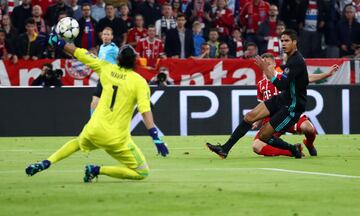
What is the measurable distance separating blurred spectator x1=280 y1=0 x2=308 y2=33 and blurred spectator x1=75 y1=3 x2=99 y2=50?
214 inches

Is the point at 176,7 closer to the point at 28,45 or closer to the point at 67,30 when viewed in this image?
the point at 28,45

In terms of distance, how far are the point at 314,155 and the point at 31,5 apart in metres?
10.7

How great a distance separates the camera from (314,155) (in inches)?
695

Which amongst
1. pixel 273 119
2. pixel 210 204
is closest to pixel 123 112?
pixel 210 204

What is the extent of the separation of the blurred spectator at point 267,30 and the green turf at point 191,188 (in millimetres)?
9346

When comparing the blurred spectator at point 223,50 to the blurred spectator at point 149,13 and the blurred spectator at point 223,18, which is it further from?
the blurred spectator at point 149,13

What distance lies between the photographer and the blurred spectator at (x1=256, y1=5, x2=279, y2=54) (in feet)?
88.0

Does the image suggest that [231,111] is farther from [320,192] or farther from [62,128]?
[320,192]

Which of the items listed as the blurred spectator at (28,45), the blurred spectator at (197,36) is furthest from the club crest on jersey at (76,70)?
the blurred spectator at (197,36)

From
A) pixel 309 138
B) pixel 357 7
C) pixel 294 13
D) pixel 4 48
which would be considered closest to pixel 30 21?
pixel 4 48

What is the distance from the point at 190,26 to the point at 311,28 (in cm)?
317

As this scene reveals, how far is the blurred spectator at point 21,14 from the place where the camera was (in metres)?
25.7

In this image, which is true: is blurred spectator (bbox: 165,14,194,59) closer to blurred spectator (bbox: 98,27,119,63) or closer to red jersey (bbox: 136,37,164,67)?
red jersey (bbox: 136,37,164,67)

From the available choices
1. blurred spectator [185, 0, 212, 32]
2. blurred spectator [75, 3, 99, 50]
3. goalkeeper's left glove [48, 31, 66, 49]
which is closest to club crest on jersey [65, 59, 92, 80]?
blurred spectator [75, 3, 99, 50]
